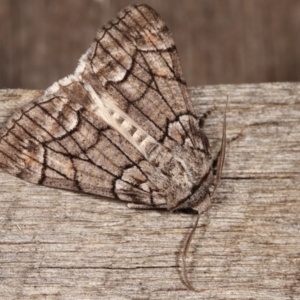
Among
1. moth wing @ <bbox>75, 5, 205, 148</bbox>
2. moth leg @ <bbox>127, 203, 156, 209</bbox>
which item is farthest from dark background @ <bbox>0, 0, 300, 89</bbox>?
moth leg @ <bbox>127, 203, 156, 209</bbox>

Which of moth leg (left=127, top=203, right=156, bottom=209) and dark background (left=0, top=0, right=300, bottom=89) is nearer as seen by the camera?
moth leg (left=127, top=203, right=156, bottom=209)

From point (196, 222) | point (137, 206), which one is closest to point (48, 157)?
point (137, 206)

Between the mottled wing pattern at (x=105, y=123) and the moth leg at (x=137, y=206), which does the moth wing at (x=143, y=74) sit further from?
the moth leg at (x=137, y=206)

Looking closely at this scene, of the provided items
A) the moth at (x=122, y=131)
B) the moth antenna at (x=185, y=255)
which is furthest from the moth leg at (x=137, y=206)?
the moth antenna at (x=185, y=255)

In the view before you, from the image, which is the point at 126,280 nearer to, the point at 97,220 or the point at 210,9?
the point at 97,220

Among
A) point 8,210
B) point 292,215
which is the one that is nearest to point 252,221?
point 292,215

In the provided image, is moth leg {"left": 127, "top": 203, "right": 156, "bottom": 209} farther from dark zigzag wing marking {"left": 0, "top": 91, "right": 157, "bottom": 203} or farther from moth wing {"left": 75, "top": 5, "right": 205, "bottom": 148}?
moth wing {"left": 75, "top": 5, "right": 205, "bottom": 148}

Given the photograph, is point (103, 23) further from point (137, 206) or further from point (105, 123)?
point (137, 206)
